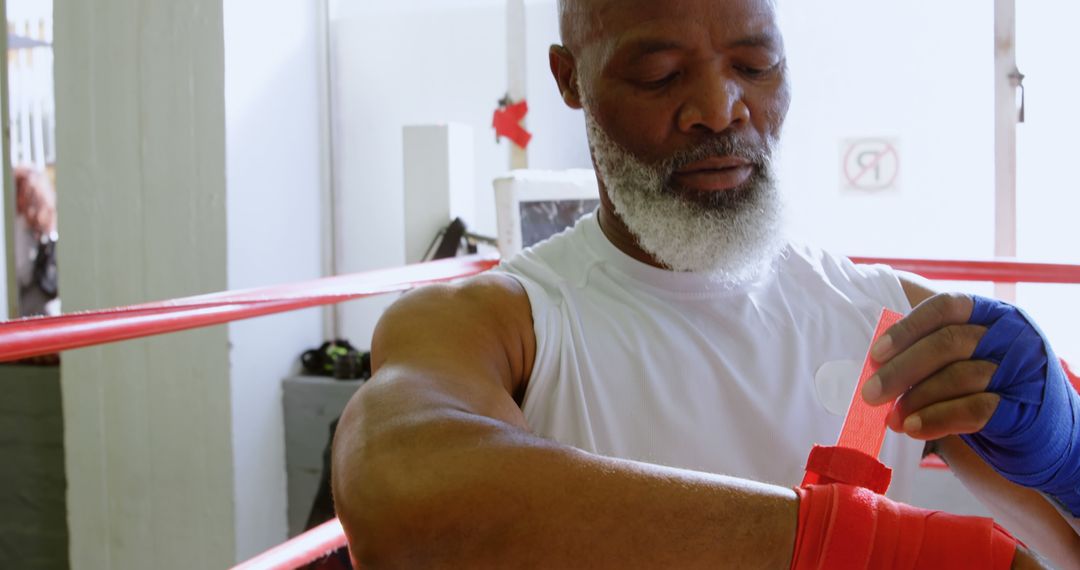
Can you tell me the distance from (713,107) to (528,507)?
22.7 inches

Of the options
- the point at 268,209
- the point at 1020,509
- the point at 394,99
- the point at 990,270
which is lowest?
the point at 1020,509

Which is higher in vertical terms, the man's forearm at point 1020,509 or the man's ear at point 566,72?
the man's ear at point 566,72

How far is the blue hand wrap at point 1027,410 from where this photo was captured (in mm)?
711

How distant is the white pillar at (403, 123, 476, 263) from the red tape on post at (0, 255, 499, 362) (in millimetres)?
986

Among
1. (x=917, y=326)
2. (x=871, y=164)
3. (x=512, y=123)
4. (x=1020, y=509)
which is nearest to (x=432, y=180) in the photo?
(x=512, y=123)

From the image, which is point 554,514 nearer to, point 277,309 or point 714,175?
point 714,175

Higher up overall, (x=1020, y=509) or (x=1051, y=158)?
(x=1051, y=158)

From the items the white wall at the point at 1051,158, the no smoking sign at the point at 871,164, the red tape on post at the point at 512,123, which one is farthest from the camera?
the red tape on post at the point at 512,123

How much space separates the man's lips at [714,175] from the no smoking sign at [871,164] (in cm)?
160

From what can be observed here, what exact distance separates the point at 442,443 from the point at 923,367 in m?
0.36

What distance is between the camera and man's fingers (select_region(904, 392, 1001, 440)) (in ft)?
2.22

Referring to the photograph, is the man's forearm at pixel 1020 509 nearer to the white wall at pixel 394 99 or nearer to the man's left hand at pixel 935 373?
the man's left hand at pixel 935 373

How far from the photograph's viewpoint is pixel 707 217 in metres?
1.02

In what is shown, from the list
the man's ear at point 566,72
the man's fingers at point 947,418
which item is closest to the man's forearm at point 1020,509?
the man's fingers at point 947,418
